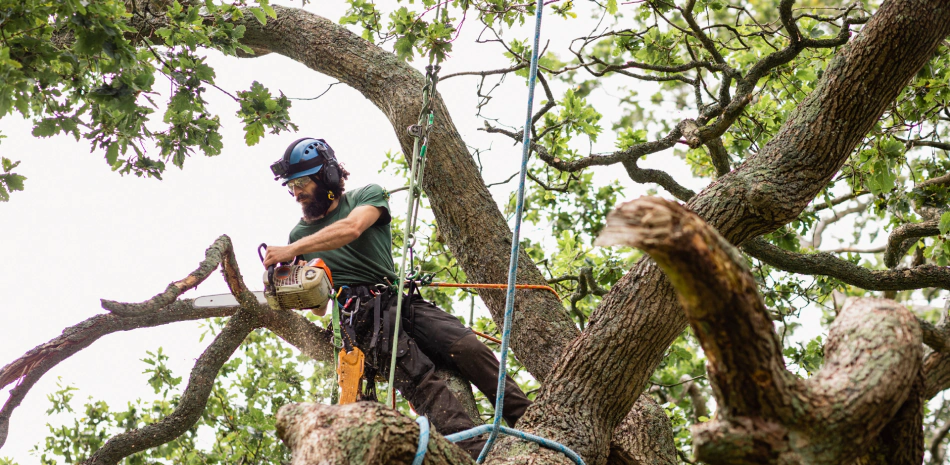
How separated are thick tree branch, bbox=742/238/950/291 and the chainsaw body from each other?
2068 millimetres

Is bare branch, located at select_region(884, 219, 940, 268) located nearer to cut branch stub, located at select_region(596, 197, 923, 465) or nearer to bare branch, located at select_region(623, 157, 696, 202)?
bare branch, located at select_region(623, 157, 696, 202)

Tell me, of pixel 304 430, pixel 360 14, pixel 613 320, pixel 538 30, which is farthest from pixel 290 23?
pixel 304 430

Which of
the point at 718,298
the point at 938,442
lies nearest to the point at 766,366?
the point at 718,298

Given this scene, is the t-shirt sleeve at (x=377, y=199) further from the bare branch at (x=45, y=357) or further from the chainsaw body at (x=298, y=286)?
the bare branch at (x=45, y=357)

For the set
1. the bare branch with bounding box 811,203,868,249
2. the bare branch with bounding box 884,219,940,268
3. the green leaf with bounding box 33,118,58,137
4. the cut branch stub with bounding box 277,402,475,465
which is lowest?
the cut branch stub with bounding box 277,402,475,465

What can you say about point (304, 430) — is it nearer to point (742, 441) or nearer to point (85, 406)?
point (742, 441)

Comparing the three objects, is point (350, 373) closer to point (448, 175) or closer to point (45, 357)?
point (448, 175)

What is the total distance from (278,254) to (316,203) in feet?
1.86

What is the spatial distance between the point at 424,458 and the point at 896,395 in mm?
1173

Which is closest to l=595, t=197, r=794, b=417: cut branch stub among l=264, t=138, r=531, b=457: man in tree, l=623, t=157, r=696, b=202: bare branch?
l=264, t=138, r=531, b=457: man in tree

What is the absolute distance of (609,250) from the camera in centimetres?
714

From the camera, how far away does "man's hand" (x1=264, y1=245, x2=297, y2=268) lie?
144 inches

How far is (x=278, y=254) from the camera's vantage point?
3.68 m

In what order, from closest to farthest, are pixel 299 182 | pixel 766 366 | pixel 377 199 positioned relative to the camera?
pixel 766 366
pixel 377 199
pixel 299 182
